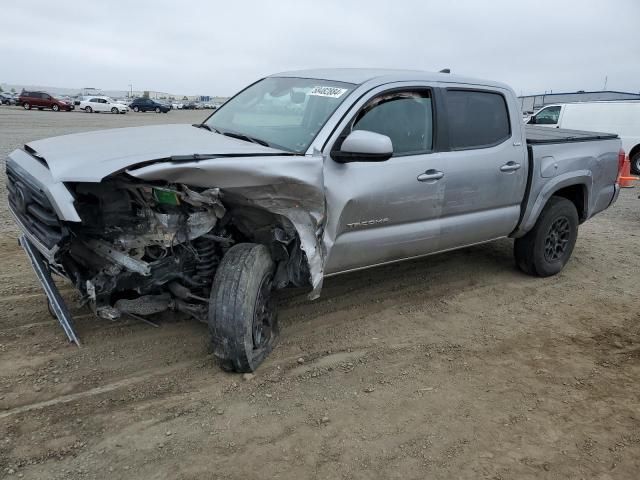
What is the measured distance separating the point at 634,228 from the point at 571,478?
6.58 metres

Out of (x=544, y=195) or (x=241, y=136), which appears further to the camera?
(x=544, y=195)

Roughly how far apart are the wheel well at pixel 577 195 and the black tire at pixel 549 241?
13 cm

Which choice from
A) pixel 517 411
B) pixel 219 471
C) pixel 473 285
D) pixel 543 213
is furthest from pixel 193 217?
pixel 543 213

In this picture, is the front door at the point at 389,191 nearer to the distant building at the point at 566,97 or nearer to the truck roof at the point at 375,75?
the truck roof at the point at 375,75

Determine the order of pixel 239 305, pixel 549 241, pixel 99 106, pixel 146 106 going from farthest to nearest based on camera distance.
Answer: pixel 146 106 → pixel 99 106 → pixel 549 241 → pixel 239 305

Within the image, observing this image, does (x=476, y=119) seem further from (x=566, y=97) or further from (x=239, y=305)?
(x=566, y=97)

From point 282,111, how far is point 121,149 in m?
1.46

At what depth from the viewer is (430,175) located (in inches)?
162

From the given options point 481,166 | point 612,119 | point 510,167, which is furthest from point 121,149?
point 612,119

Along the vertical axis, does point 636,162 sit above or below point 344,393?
above

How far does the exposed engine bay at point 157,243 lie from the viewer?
303 centimetres

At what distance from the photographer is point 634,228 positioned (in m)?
8.05

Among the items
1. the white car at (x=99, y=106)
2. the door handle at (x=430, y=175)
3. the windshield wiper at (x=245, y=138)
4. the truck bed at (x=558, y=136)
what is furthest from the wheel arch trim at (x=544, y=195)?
the white car at (x=99, y=106)

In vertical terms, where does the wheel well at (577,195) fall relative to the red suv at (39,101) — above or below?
below
